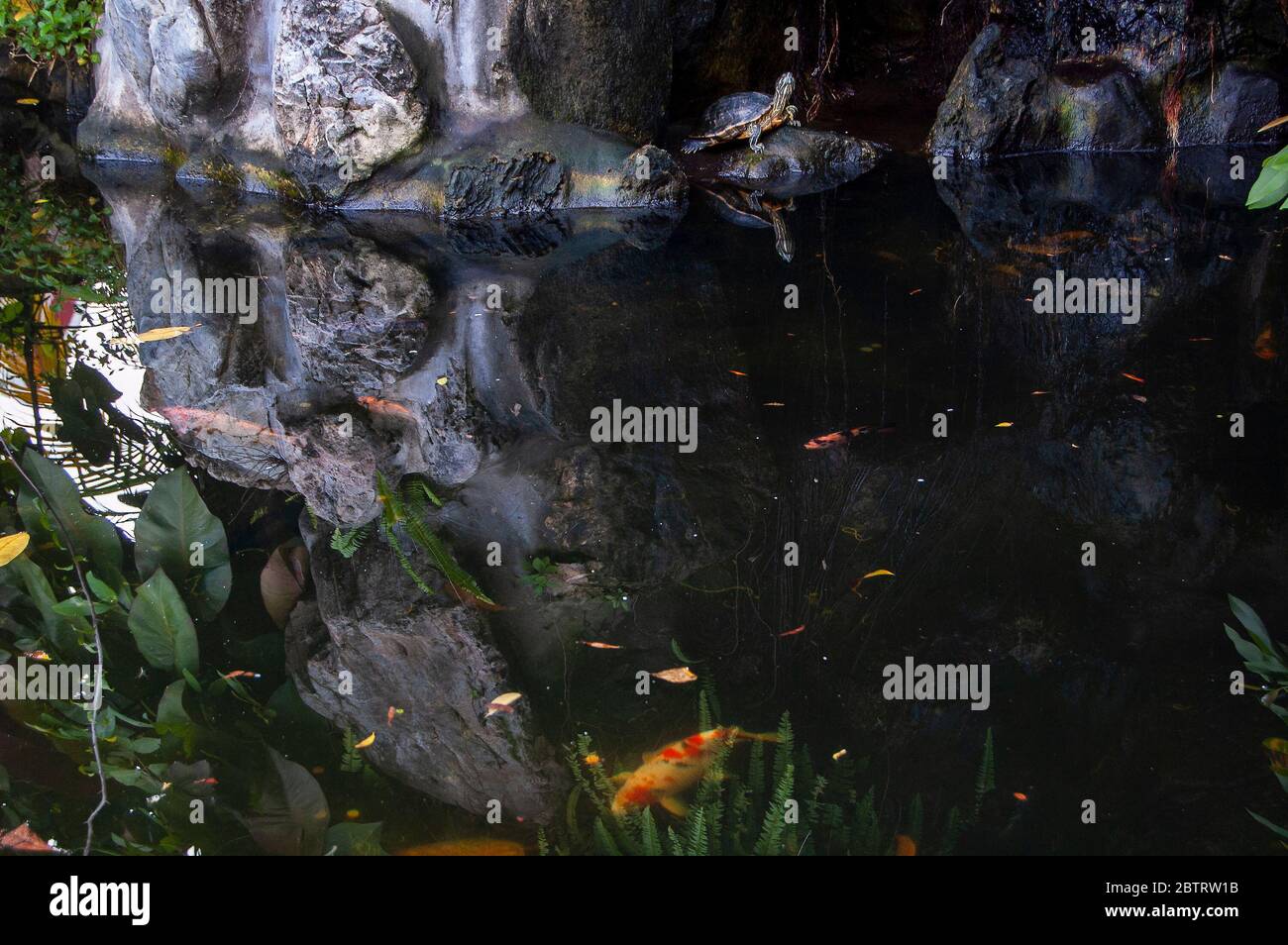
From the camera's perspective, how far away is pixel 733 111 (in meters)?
9.13

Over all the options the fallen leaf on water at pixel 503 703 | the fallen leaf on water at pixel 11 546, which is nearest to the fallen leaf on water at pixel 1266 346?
the fallen leaf on water at pixel 503 703

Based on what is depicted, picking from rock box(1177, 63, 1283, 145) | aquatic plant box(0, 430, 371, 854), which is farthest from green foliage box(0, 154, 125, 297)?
rock box(1177, 63, 1283, 145)

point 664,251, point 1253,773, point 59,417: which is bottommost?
point 1253,773

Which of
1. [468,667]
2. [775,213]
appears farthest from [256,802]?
[775,213]

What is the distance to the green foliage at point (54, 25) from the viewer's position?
9641 millimetres

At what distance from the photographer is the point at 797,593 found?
3.05m

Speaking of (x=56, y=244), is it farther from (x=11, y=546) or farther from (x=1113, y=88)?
(x=1113, y=88)

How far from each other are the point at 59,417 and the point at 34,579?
1.51 m

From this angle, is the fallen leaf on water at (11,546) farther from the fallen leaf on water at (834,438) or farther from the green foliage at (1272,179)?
the green foliage at (1272,179)

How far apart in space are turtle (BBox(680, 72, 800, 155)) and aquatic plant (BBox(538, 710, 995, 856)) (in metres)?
7.52

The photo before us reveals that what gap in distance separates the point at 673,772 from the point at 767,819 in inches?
9.9

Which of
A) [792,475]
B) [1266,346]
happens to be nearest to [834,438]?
[792,475]

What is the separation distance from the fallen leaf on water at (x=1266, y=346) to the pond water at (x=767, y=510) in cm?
2

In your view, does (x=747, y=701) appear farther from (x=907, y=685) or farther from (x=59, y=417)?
(x=59, y=417)
